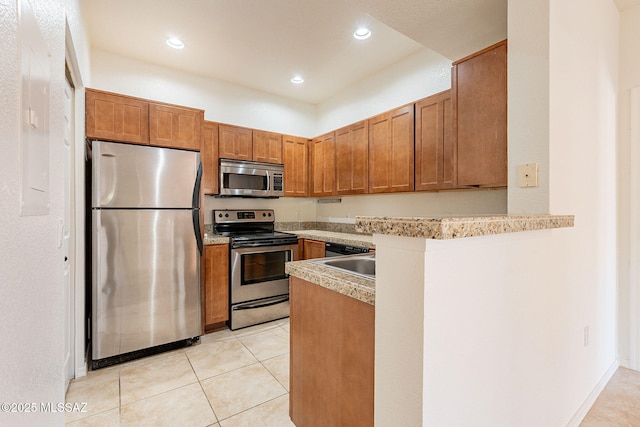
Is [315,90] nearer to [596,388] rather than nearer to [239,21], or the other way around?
[239,21]

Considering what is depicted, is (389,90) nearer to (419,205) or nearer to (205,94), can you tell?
(419,205)

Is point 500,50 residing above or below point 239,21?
below

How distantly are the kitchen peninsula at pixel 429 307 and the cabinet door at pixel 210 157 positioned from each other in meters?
2.67

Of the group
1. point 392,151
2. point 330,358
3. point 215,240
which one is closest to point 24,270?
point 330,358

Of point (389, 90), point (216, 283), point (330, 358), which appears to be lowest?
point (216, 283)

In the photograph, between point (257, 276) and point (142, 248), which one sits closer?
point (142, 248)

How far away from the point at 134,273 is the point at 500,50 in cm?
310

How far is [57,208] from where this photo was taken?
1115 millimetres

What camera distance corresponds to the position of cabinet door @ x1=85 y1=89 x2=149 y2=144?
2.34 metres

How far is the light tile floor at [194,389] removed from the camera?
1737 millimetres

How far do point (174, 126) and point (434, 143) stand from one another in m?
2.35

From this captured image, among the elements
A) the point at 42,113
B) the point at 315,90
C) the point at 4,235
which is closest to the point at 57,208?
the point at 42,113

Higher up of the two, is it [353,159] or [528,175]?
[353,159]

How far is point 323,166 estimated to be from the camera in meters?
3.95
